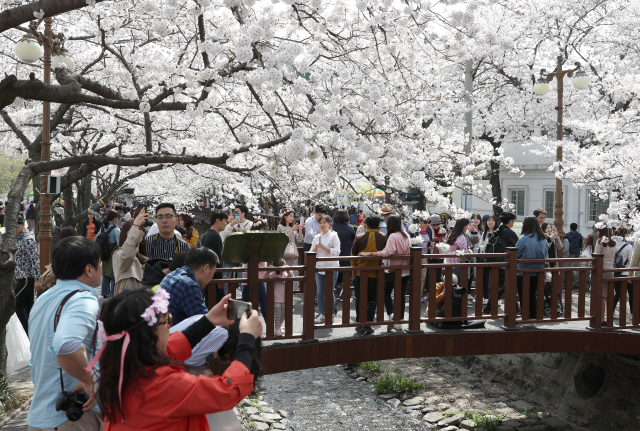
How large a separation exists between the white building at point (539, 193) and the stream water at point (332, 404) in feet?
40.8

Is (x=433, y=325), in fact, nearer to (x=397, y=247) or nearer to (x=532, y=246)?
(x=397, y=247)

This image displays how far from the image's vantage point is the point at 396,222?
24.8 feet

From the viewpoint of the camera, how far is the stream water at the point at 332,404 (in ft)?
34.5

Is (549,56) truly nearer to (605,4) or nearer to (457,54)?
(605,4)

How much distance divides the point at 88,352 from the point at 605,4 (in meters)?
18.6

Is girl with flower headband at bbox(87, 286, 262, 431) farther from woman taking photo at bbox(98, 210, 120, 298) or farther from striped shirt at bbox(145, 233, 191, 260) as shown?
woman taking photo at bbox(98, 210, 120, 298)

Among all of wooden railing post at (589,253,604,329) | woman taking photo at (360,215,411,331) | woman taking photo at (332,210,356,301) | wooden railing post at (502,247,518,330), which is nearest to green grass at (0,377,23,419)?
woman taking photo at (360,215,411,331)

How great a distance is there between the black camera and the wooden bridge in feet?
11.0

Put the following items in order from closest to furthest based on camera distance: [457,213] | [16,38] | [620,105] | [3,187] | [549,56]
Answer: [457,213]
[16,38]
[620,105]
[549,56]
[3,187]

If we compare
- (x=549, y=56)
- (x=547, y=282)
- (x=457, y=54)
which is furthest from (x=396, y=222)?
(x=549, y=56)

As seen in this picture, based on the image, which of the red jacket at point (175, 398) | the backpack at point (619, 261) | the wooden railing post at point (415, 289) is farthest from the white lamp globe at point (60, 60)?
the backpack at point (619, 261)

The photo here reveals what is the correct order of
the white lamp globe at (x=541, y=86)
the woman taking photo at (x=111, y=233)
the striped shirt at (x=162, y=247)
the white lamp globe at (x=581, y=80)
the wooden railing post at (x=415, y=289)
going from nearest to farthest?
the striped shirt at (x=162, y=247)
the wooden railing post at (x=415, y=289)
the woman taking photo at (x=111, y=233)
the white lamp globe at (x=581, y=80)
the white lamp globe at (x=541, y=86)

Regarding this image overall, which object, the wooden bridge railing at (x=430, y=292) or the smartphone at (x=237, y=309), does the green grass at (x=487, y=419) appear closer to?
the wooden bridge railing at (x=430, y=292)

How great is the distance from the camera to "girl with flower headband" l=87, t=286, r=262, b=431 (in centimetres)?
230
